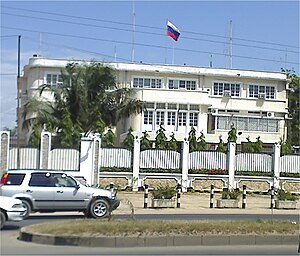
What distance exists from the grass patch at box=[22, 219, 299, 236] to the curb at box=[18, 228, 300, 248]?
0.79 ft

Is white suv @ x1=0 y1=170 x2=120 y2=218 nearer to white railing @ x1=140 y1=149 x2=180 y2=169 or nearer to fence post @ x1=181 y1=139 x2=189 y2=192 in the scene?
white railing @ x1=140 y1=149 x2=180 y2=169

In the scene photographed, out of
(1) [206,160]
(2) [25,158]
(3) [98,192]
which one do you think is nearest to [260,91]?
(1) [206,160]

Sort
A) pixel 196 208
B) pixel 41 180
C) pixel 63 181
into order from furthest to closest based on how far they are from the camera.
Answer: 1. pixel 196 208
2. pixel 63 181
3. pixel 41 180

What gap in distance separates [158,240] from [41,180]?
26.3 feet

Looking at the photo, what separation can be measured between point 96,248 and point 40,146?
77.3 feet

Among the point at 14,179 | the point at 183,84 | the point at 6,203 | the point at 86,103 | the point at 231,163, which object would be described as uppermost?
the point at 183,84

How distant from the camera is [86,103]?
4644 centimetres

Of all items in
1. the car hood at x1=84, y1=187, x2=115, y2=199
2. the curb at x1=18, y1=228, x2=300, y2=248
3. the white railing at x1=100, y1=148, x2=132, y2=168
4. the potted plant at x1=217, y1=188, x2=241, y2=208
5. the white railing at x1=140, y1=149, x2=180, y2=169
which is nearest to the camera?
the curb at x1=18, y1=228, x2=300, y2=248

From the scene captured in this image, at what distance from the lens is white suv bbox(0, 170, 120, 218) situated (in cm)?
2147

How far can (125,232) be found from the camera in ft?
49.5

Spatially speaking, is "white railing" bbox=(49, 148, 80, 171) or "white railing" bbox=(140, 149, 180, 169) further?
"white railing" bbox=(140, 149, 180, 169)

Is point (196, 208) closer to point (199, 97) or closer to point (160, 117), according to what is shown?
point (160, 117)

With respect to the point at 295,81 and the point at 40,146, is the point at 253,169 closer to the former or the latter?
the point at 40,146

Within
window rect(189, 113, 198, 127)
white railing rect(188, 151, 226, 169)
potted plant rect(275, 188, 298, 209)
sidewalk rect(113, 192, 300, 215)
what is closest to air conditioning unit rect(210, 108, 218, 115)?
window rect(189, 113, 198, 127)
